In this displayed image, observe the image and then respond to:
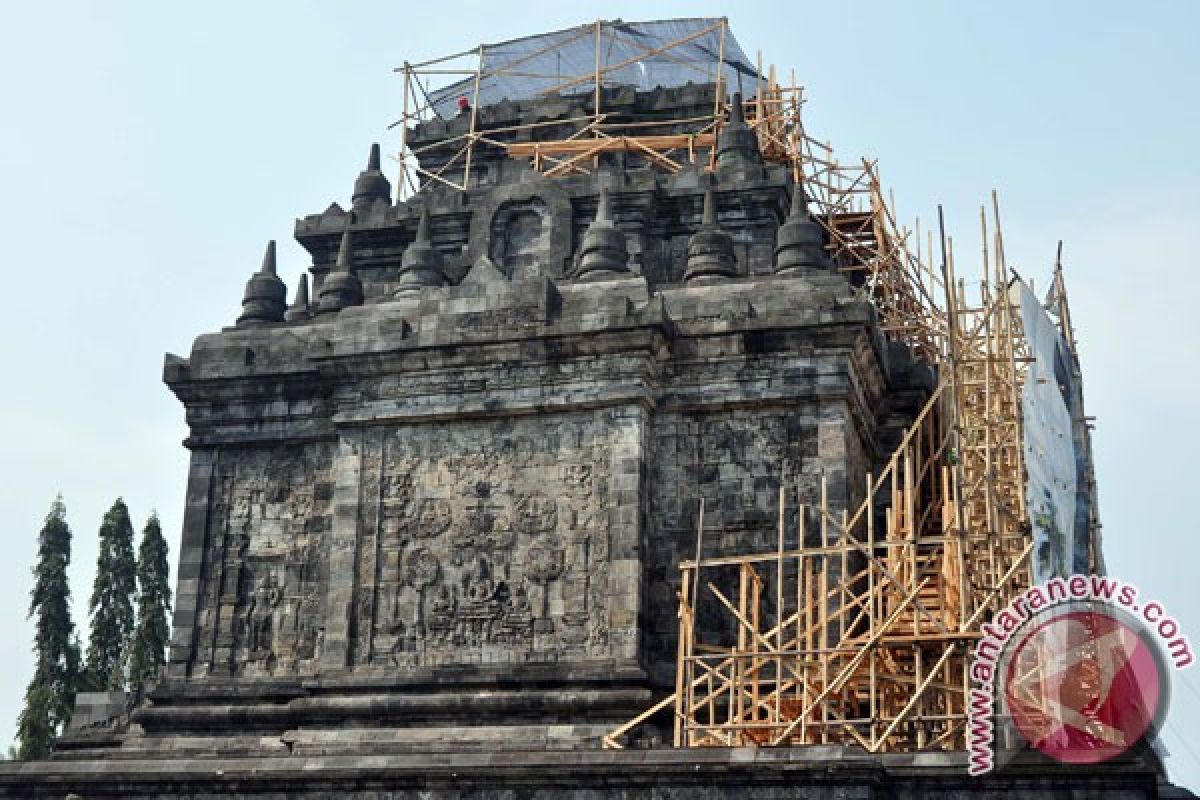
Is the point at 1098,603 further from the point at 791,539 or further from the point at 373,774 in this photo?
the point at 373,774

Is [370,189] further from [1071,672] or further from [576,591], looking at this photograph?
[1071,672]

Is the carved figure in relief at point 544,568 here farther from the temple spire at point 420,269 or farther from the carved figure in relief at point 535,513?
the temple spire at point 420,269

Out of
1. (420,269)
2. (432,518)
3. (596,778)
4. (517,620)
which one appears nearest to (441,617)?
(517,620)

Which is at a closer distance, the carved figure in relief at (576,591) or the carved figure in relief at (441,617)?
the carved figure in relief at (576,591)

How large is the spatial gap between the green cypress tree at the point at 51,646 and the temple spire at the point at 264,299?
56.1 feet

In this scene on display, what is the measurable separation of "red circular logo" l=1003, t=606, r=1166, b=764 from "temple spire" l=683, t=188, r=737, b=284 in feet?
27.6

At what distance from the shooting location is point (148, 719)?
26.5 m

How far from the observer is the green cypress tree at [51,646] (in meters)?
42.9

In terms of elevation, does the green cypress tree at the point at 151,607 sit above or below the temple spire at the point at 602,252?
below

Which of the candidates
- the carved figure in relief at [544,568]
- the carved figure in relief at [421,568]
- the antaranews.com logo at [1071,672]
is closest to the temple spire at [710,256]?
the carved figure in relief at [544,568]

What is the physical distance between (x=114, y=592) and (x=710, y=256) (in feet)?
84.6

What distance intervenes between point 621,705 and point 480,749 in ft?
6.60

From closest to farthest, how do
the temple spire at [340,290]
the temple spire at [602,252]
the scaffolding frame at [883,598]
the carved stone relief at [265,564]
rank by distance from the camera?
the scaffolding frame at [883,598] → the carved stone relief at [265,564] → the temple spire at [602,252] → the temple spire at [340,290]

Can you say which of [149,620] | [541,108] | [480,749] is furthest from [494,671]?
[149,620]
